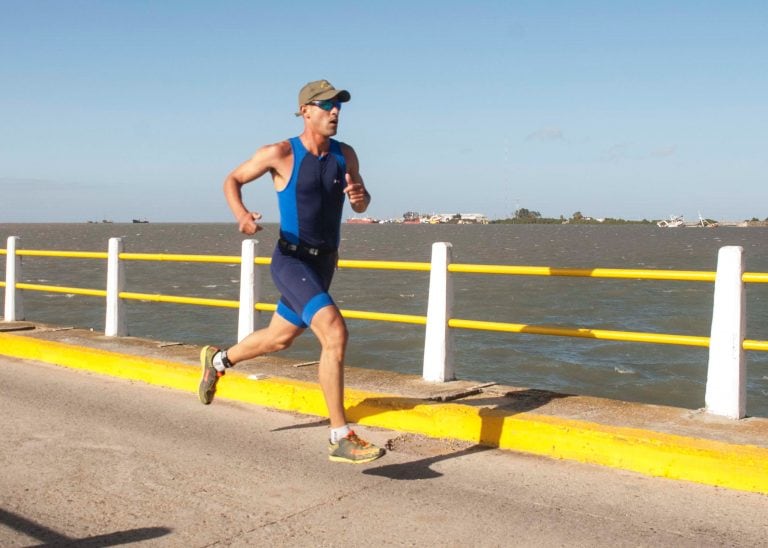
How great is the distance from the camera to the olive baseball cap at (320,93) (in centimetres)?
555

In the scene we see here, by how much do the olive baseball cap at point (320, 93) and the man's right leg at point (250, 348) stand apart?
1.25 metres

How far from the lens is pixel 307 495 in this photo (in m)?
5.11

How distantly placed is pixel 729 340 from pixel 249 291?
4.43 metres

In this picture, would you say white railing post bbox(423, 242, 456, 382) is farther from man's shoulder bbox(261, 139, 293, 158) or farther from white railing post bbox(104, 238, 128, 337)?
white railing post bbox(104, 238, 128, 337)

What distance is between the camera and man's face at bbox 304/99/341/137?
5.57 meters

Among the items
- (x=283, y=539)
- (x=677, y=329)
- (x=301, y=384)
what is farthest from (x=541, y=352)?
(x=283, y=539)

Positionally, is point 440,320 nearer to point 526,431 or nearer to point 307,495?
point 526,431

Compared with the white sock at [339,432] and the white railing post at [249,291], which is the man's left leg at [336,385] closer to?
the white sock at [339,432]

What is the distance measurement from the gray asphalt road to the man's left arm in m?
1.45

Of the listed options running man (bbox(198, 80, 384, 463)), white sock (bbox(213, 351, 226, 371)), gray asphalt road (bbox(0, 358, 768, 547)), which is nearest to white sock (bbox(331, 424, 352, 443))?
running man (bbox(198, 80, 384, 463))

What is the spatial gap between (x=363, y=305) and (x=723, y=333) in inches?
1023

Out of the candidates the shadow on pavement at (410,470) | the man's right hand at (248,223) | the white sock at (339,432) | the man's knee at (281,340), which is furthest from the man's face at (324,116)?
the shadow on pavement at (410,470)

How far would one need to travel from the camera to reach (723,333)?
6.39 m

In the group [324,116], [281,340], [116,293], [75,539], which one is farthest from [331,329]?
[116,293]
